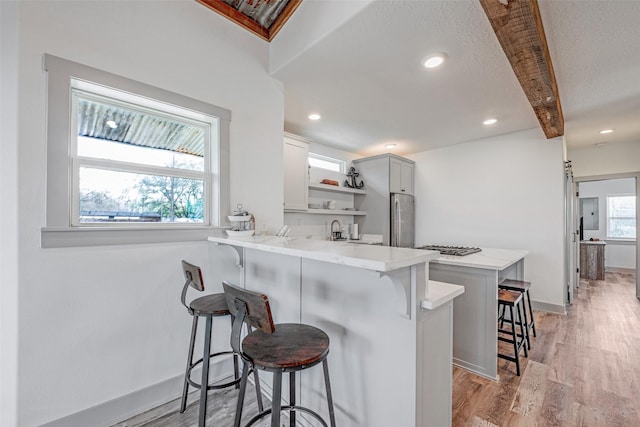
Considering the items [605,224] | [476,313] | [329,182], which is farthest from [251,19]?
[605,224]

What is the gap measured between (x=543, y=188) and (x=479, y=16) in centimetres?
314

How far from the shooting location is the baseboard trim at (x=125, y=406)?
1.64 m

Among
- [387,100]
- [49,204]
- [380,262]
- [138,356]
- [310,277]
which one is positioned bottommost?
[138,356]

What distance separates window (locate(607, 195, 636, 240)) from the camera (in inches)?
278

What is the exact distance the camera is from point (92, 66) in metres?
1.70

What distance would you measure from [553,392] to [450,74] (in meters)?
2.73

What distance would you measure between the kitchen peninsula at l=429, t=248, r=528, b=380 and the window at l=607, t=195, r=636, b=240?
774 cm

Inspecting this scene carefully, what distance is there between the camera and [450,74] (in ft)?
8.24

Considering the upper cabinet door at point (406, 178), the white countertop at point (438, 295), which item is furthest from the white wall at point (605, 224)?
the white countertop at point (438, 295)

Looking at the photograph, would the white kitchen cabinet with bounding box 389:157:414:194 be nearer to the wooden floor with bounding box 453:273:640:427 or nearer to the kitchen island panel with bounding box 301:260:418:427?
the wooden floor with bounding box 453:273:640:427

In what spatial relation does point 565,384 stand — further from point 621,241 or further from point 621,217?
point 621,217

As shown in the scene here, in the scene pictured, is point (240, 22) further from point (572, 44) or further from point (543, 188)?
point (543, 188)

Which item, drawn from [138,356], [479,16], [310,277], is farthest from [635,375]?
[138,356]

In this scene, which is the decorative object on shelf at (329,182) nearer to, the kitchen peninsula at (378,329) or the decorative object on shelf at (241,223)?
the decorative object on shelf at (241,223)
